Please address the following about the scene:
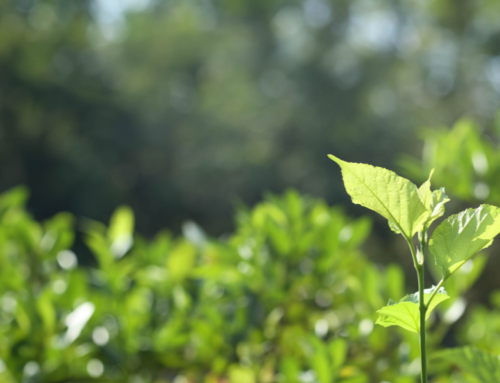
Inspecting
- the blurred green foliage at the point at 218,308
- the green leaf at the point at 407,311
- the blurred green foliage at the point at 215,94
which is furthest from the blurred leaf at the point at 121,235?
the blurred green foliage at the point at 215,94

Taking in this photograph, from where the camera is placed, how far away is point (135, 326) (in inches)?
27.4

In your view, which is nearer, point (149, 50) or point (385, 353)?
point (385, 353)

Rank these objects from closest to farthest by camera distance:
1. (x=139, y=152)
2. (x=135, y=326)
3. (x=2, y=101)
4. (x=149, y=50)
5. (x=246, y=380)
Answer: (x=246, y=380), (x=135, y=326), (x=2, y=101), (x=139, y=152), (x=149, y=50)

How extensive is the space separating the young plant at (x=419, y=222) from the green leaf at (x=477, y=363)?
54 mm

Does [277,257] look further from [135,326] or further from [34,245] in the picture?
[34,245]

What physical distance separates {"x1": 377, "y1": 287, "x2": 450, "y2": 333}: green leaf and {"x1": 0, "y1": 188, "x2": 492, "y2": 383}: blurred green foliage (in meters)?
0.32

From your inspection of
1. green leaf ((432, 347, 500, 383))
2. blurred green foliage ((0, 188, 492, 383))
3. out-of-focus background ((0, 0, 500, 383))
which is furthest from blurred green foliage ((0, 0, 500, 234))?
green leaf ((432, 347, 500, 383))

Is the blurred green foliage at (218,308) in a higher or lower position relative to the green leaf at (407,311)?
lower

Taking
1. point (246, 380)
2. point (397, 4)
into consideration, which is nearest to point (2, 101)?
point (246, 380)

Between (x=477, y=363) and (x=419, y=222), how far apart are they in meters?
0.12

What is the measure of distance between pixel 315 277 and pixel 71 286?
40cm

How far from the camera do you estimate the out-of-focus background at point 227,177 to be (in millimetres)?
659

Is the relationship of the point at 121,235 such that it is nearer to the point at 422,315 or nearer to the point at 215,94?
the point at 422,315

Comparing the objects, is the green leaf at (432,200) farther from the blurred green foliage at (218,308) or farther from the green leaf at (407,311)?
the blurred green foliage at (218,308)
